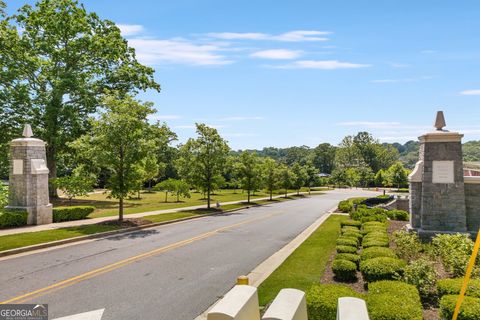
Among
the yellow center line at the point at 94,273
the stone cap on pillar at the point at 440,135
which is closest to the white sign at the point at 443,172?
the stone cap on pillar at the point at 440,135

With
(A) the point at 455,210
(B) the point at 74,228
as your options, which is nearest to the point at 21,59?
(B) the point at 74,228

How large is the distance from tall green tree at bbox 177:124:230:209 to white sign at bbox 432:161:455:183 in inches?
773

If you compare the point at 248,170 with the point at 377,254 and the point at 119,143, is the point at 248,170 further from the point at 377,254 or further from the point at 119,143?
the point at 377,254

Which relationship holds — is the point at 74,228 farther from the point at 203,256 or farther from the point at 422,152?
the point at 422,152

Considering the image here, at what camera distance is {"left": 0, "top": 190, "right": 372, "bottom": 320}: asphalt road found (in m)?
8.33

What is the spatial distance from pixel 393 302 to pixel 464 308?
1127 millimetres

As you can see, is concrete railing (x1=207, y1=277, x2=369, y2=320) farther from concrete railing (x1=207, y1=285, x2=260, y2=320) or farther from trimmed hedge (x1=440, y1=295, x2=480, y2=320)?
trimmed hedge (x1=440, y1=295, x2=480, y2=320)

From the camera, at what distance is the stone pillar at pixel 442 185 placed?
14.1 metres

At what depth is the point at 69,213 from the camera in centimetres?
2139

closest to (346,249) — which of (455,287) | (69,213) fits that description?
(455,287)

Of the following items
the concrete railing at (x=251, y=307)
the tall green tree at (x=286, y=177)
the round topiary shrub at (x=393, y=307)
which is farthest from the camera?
the tall green tree at (x=286, y=177)

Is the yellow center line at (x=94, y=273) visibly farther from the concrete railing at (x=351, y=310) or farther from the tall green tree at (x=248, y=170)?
the tall green tree at (x=248, y=170)

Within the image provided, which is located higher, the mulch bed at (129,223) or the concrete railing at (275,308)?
the concrete railing at (275,308)

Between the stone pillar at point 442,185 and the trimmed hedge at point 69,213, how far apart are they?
18.1 m
